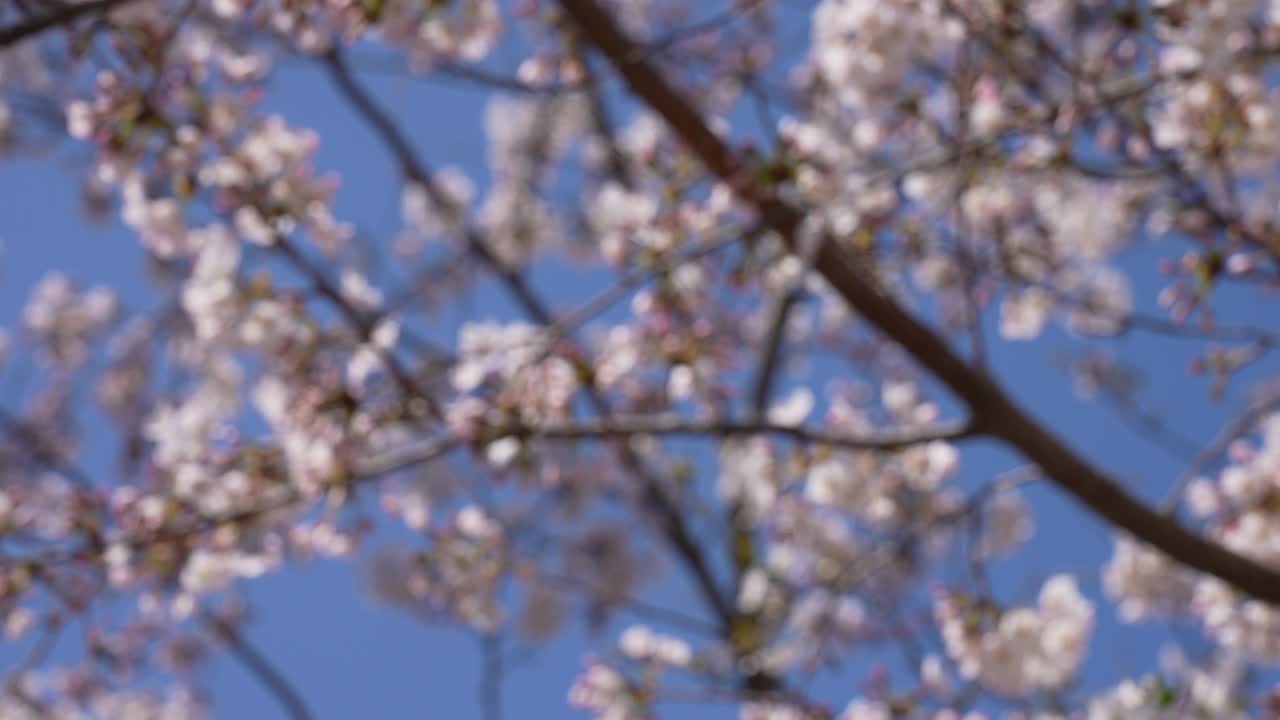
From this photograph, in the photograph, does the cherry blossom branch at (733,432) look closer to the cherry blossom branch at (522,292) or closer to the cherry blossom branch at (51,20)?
the cherry blossom branch at (51,20)

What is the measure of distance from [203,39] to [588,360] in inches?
46.8

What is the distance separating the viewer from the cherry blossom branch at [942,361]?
2.46m

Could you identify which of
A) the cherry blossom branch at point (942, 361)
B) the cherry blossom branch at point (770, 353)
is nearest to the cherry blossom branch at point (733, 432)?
the cherry blossom branch at point (942, 361)

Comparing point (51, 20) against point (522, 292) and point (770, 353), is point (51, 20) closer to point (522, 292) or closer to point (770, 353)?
point (770, 353)

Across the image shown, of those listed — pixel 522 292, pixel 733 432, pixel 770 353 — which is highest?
pixel 522 292

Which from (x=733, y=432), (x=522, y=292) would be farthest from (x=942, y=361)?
(x=522, y=292)

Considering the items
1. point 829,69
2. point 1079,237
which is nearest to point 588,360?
point 829,69

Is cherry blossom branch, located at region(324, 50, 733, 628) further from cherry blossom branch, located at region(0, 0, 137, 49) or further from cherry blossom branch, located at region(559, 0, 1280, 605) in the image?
cherry blossom branch, located at region(0, 0, 137, 49)

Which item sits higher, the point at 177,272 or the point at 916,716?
the point at 177,272

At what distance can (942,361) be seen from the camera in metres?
2.56

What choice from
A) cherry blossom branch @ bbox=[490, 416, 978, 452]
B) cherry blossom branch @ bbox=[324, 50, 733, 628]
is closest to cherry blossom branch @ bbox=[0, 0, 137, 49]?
cherry blossom branch @ bbox=[490, 416, 978, 452]

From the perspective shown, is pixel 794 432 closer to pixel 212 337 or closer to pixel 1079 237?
pixel 212 337

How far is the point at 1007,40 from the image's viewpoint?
104 inches

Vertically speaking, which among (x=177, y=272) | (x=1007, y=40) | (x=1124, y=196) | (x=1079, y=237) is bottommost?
(x=1007, y=40)
